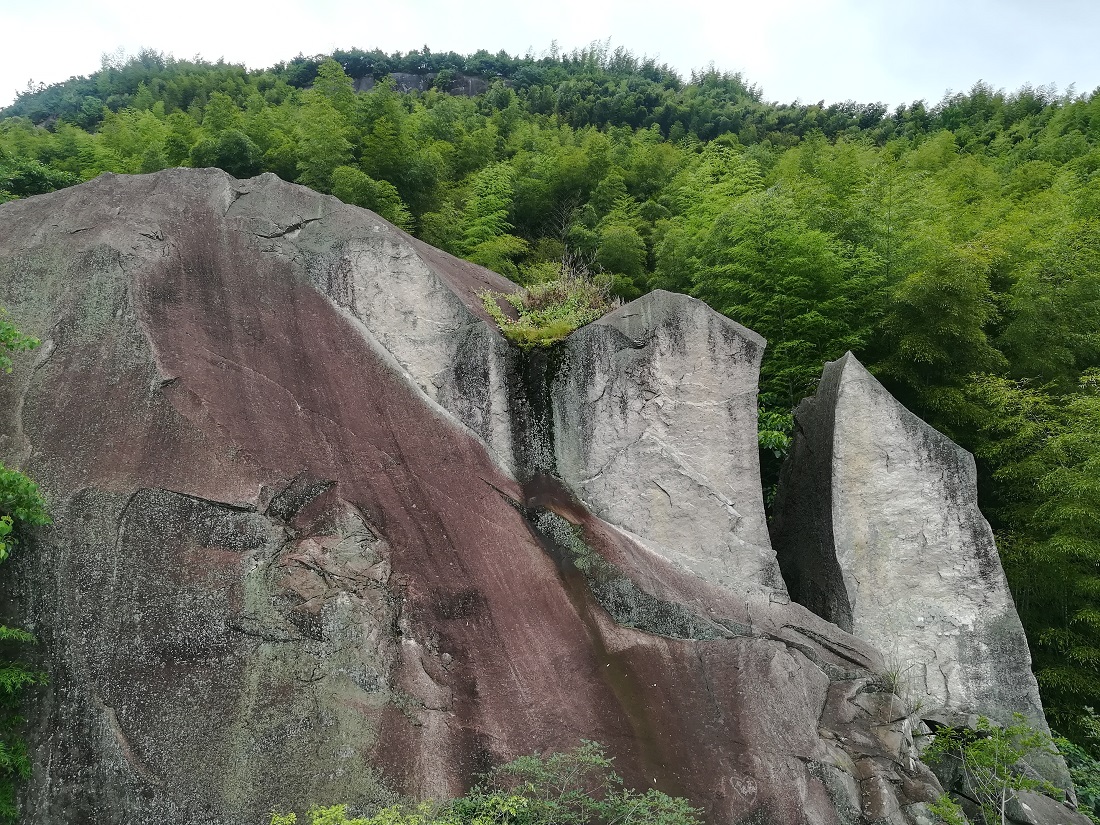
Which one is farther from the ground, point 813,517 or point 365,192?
point 365,192

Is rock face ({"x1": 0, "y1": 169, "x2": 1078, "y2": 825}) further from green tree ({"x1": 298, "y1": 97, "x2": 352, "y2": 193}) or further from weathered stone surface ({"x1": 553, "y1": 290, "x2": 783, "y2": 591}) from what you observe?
green tree ({"x1": 298, "y1": 97, "x2": 352, "y2": 193})

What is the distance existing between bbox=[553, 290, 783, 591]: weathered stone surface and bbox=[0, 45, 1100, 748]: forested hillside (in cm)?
222

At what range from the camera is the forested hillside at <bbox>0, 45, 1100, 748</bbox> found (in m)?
8.79

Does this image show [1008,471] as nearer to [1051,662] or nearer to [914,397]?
[914,397]

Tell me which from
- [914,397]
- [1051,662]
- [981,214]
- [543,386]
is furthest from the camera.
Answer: [981,214]

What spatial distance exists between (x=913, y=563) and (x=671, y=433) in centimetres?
327

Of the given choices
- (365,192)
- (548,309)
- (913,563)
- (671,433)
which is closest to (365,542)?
(671,433)

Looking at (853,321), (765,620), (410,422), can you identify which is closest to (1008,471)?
(853,321)

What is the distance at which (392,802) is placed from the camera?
5.20 meters

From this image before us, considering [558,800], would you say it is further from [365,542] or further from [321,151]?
[321,151]

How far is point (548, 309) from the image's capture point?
8.34 meters

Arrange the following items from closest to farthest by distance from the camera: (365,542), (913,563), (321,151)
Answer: (365,542) < (913,563) < (321,151)

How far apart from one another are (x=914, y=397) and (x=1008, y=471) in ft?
5.67

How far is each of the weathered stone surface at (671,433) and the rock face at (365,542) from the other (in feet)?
0.11
